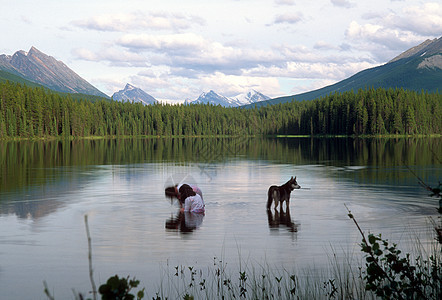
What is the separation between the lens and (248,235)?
59.2 ft

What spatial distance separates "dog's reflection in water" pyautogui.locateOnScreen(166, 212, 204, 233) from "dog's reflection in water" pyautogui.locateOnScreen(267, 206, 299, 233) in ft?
10.3

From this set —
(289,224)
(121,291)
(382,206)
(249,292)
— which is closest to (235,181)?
(382,206)

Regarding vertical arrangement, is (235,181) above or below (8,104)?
below

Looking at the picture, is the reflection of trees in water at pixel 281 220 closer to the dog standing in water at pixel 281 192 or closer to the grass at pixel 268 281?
the dog standing in water at pixel 281 192

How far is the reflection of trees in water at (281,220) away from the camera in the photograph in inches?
762

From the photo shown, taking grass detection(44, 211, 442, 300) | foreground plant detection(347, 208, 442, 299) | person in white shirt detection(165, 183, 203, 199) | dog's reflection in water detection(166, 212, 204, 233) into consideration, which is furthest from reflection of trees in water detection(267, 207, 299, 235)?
foreground plant detection(347, 208, 442, 299)

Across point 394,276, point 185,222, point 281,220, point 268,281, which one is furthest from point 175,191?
point 394,276

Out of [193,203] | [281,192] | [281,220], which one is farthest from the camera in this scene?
[281,192]

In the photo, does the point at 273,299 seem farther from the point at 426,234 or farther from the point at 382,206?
the point at 382,206

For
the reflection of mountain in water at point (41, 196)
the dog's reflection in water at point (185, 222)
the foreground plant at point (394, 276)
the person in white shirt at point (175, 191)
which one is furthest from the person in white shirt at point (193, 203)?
the foreground plant at point (394, 276)

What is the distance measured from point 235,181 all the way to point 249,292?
2591 centimetres

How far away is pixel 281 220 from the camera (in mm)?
21109

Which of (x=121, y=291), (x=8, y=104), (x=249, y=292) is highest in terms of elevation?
(x=8, y=104)

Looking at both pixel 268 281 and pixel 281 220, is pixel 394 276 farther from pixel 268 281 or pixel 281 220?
pixel 281 220
